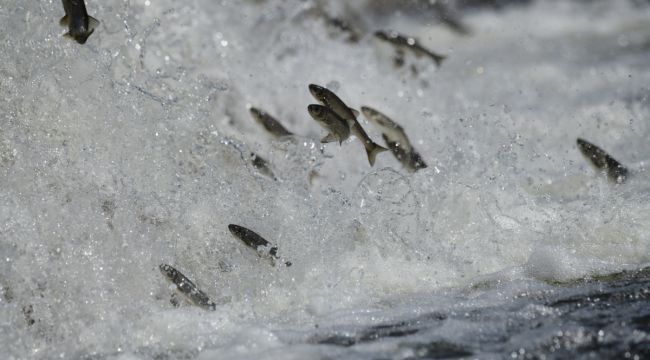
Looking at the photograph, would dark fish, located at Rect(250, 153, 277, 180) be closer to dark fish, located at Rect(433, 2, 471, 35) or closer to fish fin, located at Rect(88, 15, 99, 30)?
fish fin, located at Rect(88, 15, 99, 30)

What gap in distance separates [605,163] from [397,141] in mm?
1511

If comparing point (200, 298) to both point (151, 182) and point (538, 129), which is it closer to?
point (151, 182)

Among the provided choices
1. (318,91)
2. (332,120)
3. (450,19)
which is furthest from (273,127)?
(450,19)

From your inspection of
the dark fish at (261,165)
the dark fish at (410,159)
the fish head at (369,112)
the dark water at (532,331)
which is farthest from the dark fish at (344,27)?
the dark water at (532,331)

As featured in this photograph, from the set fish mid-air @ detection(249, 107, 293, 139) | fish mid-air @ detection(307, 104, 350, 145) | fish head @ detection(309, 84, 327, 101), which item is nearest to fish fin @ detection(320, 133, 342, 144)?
fish mid-air @ detection(307, 104, 350, 145)

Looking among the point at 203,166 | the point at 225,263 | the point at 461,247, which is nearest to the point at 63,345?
the point at 225,263

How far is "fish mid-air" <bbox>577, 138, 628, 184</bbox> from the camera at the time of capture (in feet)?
18.1

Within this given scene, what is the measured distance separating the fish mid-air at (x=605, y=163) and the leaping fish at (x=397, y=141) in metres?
1.42

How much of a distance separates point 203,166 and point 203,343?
1.72m

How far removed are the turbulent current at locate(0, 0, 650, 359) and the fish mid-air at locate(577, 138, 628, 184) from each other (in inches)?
4.1

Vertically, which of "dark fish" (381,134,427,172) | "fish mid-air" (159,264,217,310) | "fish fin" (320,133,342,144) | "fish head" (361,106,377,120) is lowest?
"fish mid-air" (159,264,217,310)

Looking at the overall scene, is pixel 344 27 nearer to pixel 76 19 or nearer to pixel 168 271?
pixel 76 19

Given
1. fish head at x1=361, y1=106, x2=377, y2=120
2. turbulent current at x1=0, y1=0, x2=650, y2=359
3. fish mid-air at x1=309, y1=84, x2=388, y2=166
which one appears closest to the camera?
turbulent current at x1=0, y1=0, x2=650, y2=359

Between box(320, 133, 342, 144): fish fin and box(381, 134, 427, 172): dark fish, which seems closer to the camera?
box(320, 133, 342, 144): fish fin
